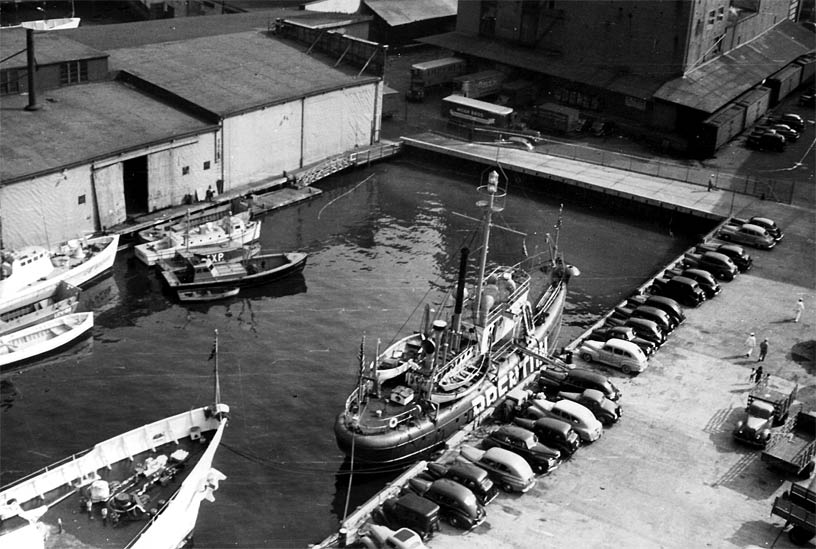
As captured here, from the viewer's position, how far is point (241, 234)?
7594 centimetres

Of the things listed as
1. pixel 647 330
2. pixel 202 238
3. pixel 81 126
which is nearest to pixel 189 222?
pixel 202 238

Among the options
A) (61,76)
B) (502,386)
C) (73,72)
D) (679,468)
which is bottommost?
(679,468)

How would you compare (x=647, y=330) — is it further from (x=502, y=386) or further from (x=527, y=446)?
(x=527, y=446)

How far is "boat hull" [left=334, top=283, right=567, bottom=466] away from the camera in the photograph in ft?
168

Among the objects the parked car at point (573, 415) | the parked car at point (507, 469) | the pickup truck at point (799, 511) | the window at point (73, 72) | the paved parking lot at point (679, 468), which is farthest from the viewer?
the window at point (73, 72)

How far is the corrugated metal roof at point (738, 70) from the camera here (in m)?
98.1

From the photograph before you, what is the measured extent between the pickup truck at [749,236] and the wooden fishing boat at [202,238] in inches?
1369

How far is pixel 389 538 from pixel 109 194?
4132 cm

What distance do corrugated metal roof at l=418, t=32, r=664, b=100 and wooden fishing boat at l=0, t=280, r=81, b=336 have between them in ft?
184

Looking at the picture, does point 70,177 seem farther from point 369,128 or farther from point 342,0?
point 342,0

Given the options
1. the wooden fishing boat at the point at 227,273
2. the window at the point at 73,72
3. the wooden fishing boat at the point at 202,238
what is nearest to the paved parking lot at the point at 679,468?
the wooden fishing boat at the point at 227,273

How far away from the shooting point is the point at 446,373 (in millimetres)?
54781

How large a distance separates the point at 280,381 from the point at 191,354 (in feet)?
19.8

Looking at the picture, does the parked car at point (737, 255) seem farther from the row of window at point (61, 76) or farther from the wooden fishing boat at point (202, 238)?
the row of window at point (61, 76)
